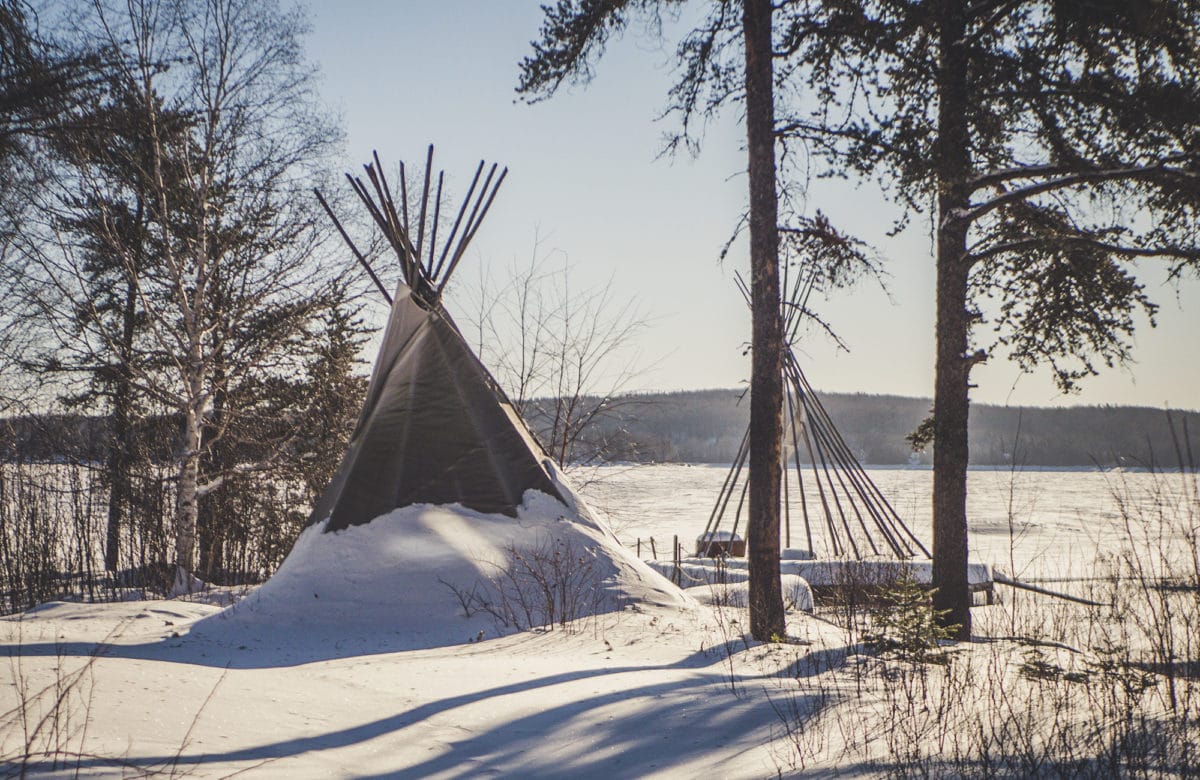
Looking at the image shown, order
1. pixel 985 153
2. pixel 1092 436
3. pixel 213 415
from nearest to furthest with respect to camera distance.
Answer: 1. pixel 985 153
2. pixel 213 415
3. pixel 1092 436

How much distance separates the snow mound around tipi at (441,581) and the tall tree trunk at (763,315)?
2.89ft

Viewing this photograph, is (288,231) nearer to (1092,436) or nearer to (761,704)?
(761,704)

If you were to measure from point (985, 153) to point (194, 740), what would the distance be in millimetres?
6965

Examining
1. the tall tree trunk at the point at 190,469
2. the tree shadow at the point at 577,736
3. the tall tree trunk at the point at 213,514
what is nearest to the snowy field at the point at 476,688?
the tree shadow at the point at 577,736

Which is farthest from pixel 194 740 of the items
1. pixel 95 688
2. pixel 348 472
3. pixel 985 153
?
pixel 985 153

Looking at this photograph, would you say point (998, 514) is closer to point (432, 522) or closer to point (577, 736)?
point (432, 522)

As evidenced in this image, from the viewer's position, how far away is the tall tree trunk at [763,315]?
6027mm

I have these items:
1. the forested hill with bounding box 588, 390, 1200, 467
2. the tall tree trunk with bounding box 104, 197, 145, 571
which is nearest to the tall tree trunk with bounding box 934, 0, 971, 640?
the tall tree trunk with bounding box 104, 197, 145, 571

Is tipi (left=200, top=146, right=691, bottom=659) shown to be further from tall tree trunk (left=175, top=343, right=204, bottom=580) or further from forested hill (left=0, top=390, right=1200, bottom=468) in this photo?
forested hill (left=0, top=390, right=1200, bottom=468)

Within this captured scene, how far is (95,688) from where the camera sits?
10.2ft

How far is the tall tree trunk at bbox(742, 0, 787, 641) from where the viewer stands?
6027 millimetres

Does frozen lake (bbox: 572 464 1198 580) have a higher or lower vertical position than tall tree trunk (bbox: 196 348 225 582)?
lower

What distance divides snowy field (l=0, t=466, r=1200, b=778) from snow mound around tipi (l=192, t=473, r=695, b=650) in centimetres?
2

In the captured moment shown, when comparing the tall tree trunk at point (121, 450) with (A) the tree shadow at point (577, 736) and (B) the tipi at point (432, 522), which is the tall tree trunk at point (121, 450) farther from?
(A) the tree shadow at point (577, 736)
